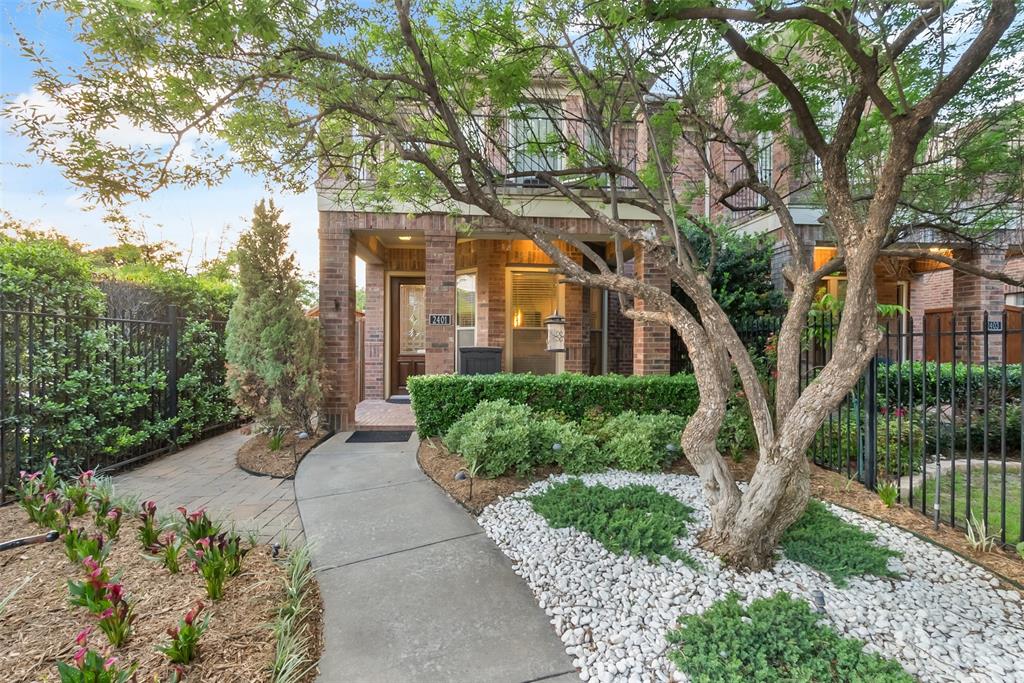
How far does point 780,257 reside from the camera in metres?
7.82

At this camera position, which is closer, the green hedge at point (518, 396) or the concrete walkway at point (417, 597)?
the concrete walkway at point (417, 597)

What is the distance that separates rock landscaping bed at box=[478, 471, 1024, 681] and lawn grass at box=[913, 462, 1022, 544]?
0.69m

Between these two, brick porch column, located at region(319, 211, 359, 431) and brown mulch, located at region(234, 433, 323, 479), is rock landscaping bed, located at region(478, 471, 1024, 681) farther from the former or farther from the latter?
brick porch column, located at region(319, 211, 359, 431)

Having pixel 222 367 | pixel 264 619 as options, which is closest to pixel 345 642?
pixel 264 619

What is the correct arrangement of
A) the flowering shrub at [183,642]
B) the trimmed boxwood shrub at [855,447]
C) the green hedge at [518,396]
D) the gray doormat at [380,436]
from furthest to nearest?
the gray doormat at [380,436] < the green hedge at [518,396] < the trimmed boxwood shrub at [855,447] < the flowering shrub at [183,642]

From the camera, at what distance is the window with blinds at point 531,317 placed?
28.7 feet

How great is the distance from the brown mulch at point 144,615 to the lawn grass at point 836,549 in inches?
108


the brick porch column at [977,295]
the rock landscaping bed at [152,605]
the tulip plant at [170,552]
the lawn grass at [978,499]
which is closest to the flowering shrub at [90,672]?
the rock landscaping bed at [152,605]

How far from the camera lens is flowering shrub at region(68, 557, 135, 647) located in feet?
6.12

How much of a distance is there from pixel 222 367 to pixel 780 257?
30.4 ft

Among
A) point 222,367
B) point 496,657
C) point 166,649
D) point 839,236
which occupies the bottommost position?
point 496,657

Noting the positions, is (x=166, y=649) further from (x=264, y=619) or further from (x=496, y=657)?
(x=496, y=657)

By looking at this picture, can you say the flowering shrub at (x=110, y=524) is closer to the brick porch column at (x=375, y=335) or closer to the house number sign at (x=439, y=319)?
the house number sign at (x=439, y=319)

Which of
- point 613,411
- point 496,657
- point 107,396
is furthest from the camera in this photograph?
point 613,411
